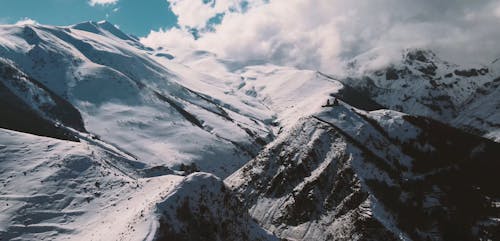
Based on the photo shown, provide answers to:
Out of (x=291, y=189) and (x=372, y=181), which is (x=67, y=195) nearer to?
(x=291, y=189)

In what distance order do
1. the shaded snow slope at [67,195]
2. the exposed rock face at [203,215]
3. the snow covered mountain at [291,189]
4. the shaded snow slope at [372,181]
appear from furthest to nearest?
the shaded snow slope at [372,181], the snow covered mountain at [291,189], the shaded snow slope at [67,195], the exposed rock face at [203,215]

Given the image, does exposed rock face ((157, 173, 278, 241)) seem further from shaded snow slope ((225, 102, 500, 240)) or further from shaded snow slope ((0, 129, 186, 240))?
shaded snow slope ((225, 102, 500, 240))

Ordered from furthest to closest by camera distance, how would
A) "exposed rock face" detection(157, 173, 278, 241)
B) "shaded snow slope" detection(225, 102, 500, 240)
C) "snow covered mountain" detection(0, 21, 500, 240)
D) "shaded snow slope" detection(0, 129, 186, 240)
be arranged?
"shaded snow slope" detection(225, 102, 500, 240)
"snow covered mountain" detection(0, 21, 500, 240)
"shaded snow slope" detection(0, 129, 186, 240)
"exposed rock face" detection(157, 173, 278, 241)

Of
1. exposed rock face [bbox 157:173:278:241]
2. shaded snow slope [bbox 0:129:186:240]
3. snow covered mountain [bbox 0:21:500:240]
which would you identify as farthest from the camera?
snow covered mountain [bbox 0:21:500:240]

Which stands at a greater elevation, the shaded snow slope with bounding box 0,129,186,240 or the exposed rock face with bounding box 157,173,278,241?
the shaded snow slope with bounding box 0,129,186,240

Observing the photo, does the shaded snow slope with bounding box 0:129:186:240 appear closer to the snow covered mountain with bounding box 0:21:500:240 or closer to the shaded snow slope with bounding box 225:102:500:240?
the snow covered mountain with bounding box 0:21:500:240

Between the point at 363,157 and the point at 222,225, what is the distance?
80816 mm

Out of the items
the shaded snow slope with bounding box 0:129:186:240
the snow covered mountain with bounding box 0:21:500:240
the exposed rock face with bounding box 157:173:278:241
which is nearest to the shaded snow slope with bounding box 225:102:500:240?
the snow covered mountain with bounding box 0:21:500:240

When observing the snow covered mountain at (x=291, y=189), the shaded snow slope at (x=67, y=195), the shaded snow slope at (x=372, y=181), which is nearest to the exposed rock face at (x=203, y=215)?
the snow covered mountain at (x=291, y=189)

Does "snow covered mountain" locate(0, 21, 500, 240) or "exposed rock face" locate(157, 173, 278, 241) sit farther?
"snow covered mountain" locate(0, 21, 500, 240)

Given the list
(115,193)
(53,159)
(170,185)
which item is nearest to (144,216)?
(170,185)

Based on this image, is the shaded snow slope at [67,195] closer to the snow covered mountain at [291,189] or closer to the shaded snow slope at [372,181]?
the snow covered mountain at [291,189]

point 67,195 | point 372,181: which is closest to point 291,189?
point 372,181

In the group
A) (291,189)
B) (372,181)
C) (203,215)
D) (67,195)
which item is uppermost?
(67,195)
